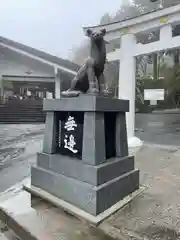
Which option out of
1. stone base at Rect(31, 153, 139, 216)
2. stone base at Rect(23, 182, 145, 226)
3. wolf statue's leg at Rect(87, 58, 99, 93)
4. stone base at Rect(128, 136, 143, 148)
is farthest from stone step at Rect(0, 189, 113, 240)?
stone base at Rect(128, 136, 143, 148)

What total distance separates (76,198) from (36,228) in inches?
21.3

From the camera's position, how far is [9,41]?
16.2 meters

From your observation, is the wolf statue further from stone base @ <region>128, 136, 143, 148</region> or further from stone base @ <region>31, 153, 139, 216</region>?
stone base @ <region>128, 136, 143, 148</region>

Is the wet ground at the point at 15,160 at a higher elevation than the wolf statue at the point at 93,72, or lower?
lower

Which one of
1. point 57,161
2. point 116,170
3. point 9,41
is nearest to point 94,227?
point 116,170

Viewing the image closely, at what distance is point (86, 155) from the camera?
2555mm

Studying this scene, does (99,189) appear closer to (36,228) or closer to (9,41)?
(36,228)

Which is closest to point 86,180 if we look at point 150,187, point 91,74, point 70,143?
point 70,143

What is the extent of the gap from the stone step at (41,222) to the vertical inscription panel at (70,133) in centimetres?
71

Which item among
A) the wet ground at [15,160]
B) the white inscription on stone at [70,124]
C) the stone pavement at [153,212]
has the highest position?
the white inscription on stone at [70,124]

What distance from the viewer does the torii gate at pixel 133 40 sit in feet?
17.4

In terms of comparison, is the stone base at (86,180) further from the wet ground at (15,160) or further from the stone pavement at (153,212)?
the wet ground at (15,160)

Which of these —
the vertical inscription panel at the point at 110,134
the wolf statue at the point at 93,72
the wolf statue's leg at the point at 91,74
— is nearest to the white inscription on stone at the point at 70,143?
the vertical inscription panel at the point at 110,134

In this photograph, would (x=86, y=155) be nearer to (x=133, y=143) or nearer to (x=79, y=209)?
(x=79, y=209)
